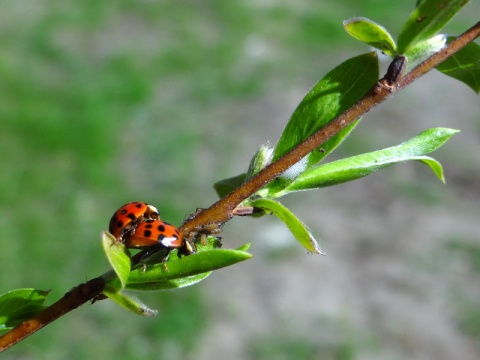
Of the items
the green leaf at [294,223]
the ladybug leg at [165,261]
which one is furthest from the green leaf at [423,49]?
the ladybug leg at [165,261]

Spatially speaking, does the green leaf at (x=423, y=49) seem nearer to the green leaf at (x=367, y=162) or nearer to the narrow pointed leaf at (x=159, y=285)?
the green leaf at (x=367, y=162)

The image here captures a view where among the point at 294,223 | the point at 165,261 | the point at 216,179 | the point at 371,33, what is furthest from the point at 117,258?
the point at 216,179

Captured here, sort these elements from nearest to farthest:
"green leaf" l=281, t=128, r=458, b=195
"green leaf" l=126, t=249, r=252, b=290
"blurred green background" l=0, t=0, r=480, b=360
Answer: "green leaf" l=126, t=249, r=252, b=290 < "green leaf" l=281, t=128, r=458, b=195 < "blurred green background" l=0, t=0, r=480, b=360

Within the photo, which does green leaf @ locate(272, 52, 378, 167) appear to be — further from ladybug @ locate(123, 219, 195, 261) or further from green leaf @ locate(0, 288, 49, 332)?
green leaf @ locate(0, 288, 49, 332)

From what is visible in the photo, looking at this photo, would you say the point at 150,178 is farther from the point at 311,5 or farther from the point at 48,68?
the point at 311,5

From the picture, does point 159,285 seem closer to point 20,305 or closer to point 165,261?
point 165,261

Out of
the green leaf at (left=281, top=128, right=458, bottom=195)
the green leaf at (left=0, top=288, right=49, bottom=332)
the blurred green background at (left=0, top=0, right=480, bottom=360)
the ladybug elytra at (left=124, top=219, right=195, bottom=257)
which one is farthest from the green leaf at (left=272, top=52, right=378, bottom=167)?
the blurred green background at (left=0, top=0, right=480, bottom=360)
